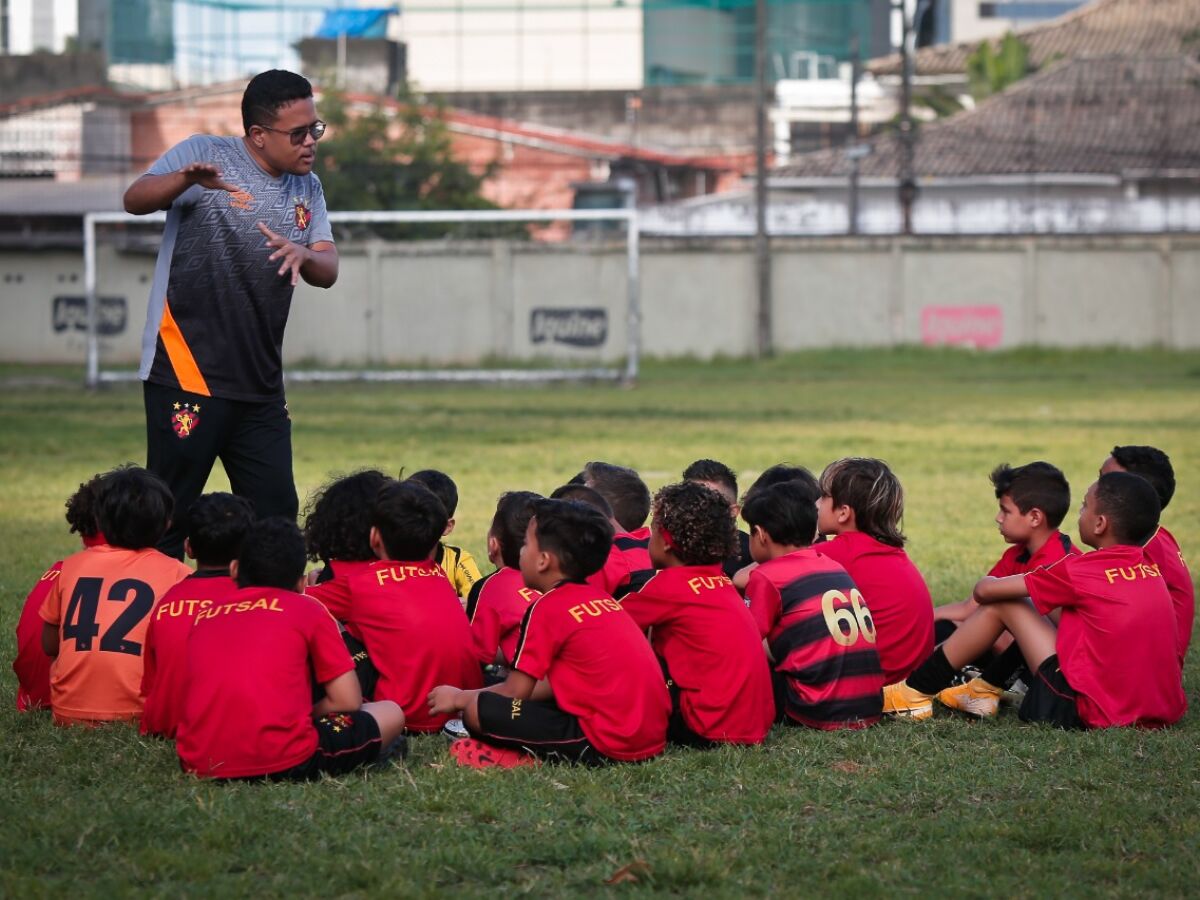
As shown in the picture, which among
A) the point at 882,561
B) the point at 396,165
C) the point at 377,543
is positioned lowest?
the point at 882,561

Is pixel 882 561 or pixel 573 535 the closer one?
pixel 573 535

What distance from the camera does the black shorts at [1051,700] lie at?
509 cm

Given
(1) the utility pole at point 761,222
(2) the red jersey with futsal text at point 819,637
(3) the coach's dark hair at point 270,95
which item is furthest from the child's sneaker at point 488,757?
(1) the utility pole at point 761,222

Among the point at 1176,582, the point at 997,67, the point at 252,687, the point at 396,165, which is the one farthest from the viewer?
the point at 997,67

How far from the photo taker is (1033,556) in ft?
18.5

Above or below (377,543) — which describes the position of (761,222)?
above

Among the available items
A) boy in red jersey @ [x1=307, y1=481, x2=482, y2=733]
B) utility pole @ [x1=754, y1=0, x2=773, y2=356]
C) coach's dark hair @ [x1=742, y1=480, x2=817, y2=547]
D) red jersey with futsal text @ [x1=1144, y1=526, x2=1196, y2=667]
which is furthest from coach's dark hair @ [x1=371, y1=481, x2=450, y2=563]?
utility pole @ [x1=754, y1=0, x2=773, y2=356]

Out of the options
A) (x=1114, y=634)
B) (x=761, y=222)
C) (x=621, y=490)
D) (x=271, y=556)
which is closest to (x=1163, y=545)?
(x=1114, y=634)

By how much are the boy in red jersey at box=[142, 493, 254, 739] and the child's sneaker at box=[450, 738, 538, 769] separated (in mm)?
791

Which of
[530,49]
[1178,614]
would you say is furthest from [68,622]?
[530,49]

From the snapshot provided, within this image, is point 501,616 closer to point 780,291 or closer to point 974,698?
point 974,698

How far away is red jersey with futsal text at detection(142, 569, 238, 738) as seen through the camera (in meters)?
4.67

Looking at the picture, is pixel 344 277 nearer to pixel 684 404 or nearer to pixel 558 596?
pixel 684 404

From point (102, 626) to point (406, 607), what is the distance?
91 cm
